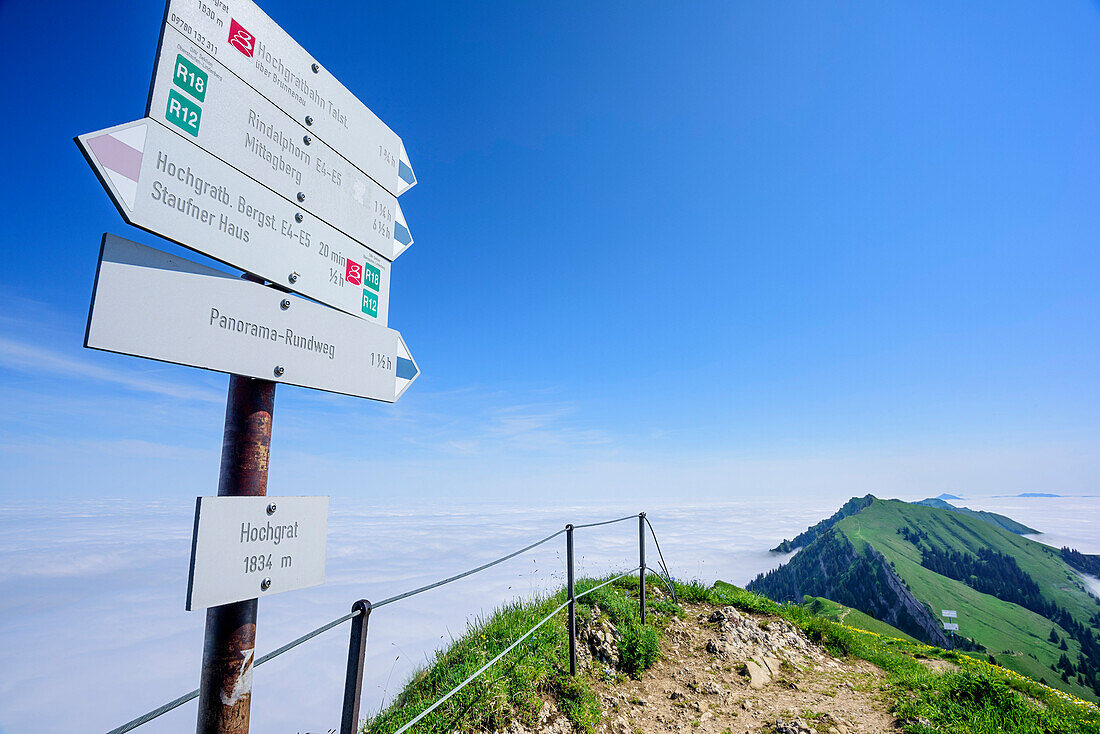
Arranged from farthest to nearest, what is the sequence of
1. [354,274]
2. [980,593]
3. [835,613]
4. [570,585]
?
[980,593]
[835,613]
[570,585]
[354,274]

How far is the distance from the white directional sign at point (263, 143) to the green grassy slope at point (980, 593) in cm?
8517

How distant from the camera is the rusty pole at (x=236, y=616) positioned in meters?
2.06

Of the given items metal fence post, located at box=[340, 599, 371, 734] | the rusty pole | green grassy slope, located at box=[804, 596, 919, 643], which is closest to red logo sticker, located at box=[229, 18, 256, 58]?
the rusty pole

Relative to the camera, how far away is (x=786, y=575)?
168 meters

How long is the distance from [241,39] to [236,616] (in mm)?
2721

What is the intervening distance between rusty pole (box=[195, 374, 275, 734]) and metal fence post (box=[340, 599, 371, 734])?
17.1 inches

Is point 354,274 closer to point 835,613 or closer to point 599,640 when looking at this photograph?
point 599,640

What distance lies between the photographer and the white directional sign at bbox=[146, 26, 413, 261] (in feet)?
6.84

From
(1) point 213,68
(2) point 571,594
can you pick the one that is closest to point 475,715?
(2) point 571,594

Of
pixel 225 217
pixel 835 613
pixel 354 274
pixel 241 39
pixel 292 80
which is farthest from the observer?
pixel 835 613

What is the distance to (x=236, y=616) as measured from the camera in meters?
2.09

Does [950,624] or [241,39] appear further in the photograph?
[950,624]

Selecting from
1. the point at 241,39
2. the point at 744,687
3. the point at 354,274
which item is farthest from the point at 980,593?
the point at 241,39

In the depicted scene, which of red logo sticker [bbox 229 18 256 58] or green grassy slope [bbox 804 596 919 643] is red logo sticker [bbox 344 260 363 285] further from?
green grassy slope [bbox 804 596 919 643]
